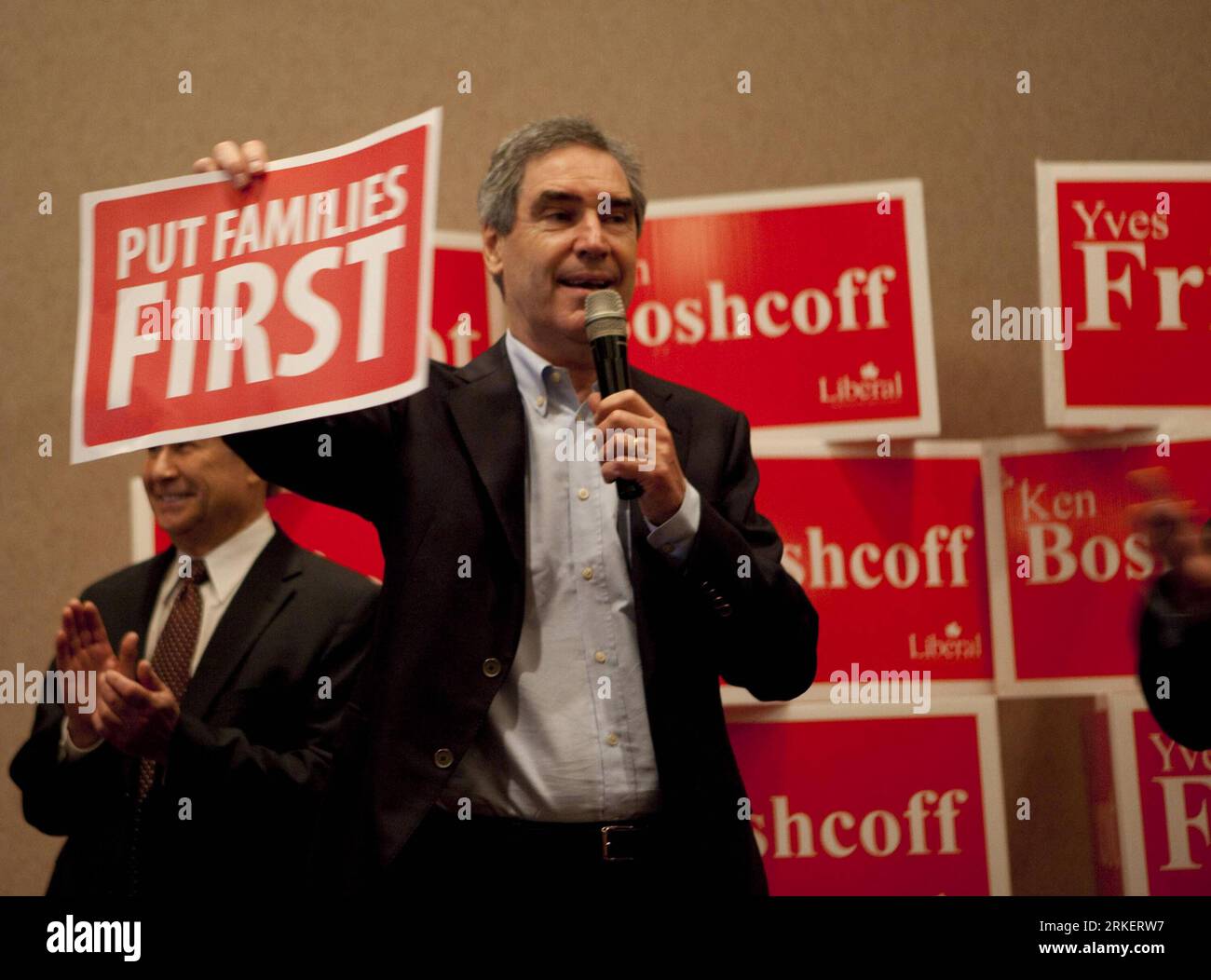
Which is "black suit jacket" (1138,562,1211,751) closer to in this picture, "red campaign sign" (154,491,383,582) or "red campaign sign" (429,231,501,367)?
"red campaign sign" (429,231,501,367)

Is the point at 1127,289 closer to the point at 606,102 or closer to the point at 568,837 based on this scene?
the point at 606,102

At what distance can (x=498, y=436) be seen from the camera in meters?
1.67

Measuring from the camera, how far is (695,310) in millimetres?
2539

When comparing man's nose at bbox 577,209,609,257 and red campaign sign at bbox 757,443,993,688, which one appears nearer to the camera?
man's nose at bbox 577,209,609,257

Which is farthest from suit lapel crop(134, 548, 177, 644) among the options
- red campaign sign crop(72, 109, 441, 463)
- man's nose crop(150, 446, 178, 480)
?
red campaign sign crop(72, 109, 441, 463)

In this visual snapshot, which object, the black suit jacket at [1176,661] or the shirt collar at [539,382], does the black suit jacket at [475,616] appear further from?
the black suit jacket at [1176,661]

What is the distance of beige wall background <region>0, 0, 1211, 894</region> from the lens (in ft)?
10.5

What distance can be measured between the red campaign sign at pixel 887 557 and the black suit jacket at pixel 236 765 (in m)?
0.86

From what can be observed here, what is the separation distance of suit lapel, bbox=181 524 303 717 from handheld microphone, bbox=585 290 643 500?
0.99 m

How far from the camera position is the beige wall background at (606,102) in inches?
126

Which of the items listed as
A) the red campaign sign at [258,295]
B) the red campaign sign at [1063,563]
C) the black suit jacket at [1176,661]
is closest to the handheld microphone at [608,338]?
the red campaign sign at [258,295]

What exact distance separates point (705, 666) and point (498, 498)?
1.14ft

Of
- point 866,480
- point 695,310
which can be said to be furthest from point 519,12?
point 866,480

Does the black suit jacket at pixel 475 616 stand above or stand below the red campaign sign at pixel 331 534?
below
